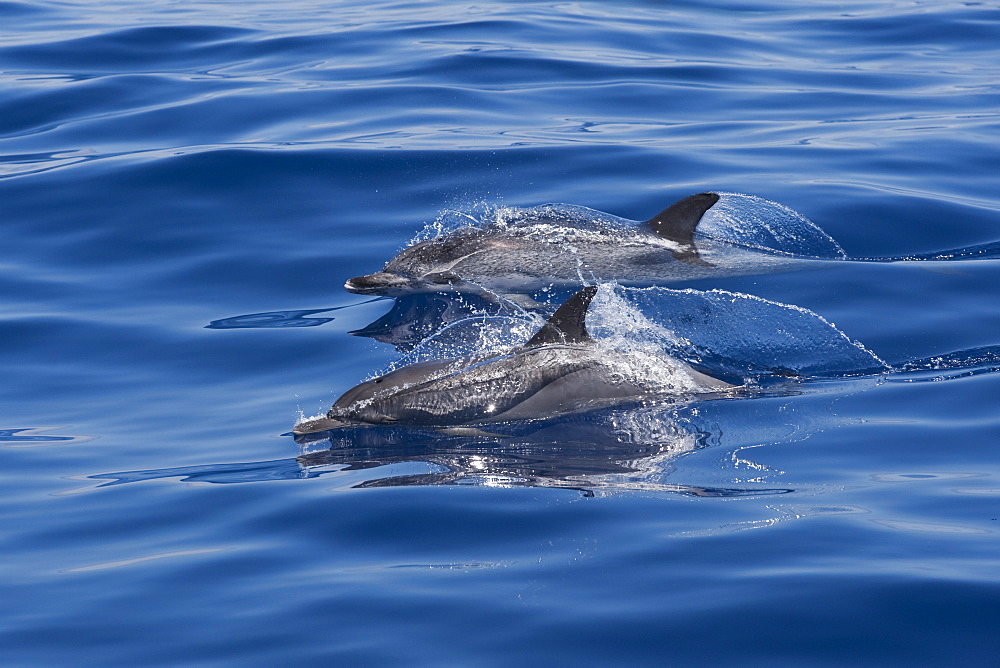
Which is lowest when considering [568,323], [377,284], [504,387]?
[377,284]

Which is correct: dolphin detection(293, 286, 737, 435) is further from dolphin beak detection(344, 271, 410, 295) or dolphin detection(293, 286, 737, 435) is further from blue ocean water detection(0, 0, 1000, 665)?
dolphin beak detection(344, 271, 410, 295)

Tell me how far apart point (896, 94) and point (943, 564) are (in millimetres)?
12922

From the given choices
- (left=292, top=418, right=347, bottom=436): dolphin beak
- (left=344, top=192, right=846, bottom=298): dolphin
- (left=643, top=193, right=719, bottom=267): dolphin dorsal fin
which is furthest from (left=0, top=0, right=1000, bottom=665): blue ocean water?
(left=643, top=193, right=719, bottom=267): dolphin dorsal fin

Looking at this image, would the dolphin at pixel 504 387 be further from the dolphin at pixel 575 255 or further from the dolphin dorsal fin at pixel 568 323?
the dolphin at pixel 575 255

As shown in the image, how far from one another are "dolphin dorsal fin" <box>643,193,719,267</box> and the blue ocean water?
0.45 metres

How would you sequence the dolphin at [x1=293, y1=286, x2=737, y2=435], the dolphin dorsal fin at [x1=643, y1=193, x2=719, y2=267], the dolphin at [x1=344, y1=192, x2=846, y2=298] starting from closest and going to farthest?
1. the dolphin at [x1=293, y1=286, x2=737, y2=435]
2. the dolphin at [x1=344, y1=192, x2=846, y2=298]
3. the dolphin dorsal fin at [x1=643, y1=193, x2=719, y2=267]

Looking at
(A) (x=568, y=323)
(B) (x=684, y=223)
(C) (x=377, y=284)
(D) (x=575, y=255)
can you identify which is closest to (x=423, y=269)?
(C) (x=377, y=284)

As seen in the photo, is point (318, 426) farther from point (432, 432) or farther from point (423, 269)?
point (423, 269)

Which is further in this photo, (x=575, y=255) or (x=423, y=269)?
(x=575, y=255)

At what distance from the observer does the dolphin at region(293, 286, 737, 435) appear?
684 cm

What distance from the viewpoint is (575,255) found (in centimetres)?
1045

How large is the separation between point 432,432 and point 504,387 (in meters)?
0.47

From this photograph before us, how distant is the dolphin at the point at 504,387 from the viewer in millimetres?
6840

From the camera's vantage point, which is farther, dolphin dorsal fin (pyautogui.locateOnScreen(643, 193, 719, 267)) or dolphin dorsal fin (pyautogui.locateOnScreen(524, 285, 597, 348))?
dolphin dorsal fin (pyautogui.locateOnScreen(643, 193, 719, 267))
